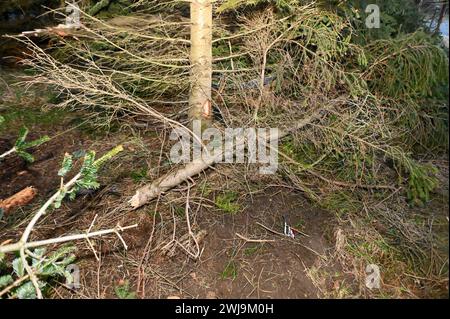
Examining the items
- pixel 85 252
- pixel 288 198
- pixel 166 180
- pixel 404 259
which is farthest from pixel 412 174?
pixel 85 252

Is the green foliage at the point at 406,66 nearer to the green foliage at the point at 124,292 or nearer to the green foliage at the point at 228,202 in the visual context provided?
the green foliage at the point at 228,202

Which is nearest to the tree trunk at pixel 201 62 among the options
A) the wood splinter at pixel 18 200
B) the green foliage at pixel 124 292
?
the wood splinter at pixel 18 200

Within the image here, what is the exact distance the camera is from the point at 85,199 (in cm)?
466

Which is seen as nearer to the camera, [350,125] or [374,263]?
[374,263]

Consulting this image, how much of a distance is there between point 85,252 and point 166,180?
3.56 feet

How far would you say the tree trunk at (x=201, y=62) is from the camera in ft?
15.7

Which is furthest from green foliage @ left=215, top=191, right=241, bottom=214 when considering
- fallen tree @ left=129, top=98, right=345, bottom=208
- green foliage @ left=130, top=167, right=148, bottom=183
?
green foliage @ left=130, top=167, right=148, bottom=183

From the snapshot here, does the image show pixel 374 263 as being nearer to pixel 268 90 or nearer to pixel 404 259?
pixel 404 259

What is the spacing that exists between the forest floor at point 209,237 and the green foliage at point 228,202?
0.01 metres

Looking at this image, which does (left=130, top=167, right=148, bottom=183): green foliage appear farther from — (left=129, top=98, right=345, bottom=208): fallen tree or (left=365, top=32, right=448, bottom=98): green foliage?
(left=365, top=32, right=448, bottom=98): green foliage

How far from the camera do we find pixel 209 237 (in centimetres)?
409

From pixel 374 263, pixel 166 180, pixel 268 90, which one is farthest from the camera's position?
pixel 268 90

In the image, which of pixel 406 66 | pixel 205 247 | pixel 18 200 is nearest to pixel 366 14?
pixel 406 66

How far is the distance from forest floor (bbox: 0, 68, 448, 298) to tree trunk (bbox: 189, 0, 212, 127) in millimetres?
743
